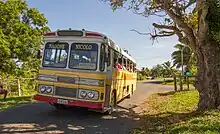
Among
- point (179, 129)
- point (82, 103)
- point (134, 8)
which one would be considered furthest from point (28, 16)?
point (179, 129)

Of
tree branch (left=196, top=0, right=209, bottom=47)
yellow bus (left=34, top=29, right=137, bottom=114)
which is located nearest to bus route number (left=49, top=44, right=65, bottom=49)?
yellow bus (left=34, top=29, right=137, bottom=114)

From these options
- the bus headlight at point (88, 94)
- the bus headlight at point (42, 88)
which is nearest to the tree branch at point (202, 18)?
the bus headlight at point (88, 94)

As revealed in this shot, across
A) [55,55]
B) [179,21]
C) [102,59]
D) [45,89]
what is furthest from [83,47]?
[179,21]

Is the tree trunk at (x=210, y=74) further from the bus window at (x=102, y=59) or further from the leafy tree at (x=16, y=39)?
the leafy tree at (x=16, y=39)

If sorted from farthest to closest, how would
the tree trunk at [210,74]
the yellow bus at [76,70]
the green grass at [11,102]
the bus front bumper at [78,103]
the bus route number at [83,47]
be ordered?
the green grass at [11,102], the tree trunk at [210,74], the bus route number at [83,47], the yellow bus at [76,70], the bus front bumper at [78,103]

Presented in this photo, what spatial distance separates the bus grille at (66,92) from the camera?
10.2 metres

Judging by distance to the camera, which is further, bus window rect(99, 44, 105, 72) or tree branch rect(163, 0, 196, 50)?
tree branch rect(163, 0, 196, 50)

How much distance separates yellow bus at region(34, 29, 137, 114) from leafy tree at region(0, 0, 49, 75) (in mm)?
14763

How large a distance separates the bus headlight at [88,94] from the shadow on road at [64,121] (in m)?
0.87

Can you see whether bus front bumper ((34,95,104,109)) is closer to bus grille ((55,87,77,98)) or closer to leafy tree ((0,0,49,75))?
bus grille ((55,87,77,98))

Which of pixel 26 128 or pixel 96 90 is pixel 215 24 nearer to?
pixel 96 90

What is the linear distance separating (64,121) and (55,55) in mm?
2506

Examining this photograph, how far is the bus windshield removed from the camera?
33.4 feet

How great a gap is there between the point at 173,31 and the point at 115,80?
131 inches
